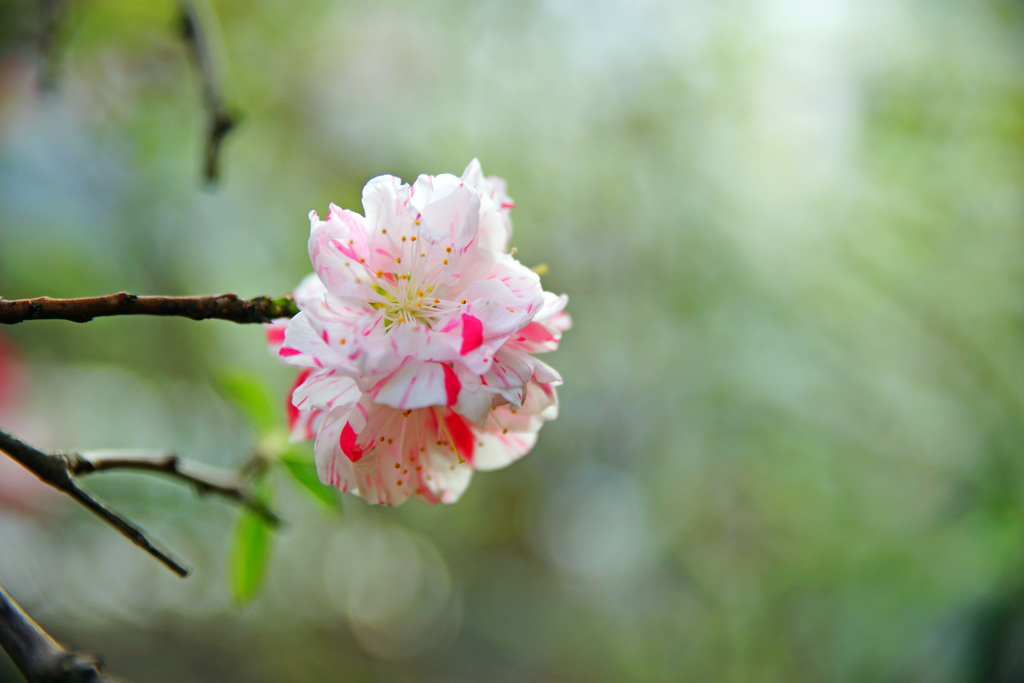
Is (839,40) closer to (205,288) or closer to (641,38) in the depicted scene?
(641,38)

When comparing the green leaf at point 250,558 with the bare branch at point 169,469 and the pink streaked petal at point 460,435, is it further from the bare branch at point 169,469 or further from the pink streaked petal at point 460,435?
the pink streaked petal at point 460,435

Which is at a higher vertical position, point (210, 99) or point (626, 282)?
point (626, 282)

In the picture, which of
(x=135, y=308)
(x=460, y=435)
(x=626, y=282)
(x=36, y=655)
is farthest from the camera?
(x=626, y=282)

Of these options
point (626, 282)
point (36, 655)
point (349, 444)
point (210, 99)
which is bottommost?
point (36, 655)

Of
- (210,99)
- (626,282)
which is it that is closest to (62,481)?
(210,99)

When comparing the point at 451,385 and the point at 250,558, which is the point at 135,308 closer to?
the point at 451,385

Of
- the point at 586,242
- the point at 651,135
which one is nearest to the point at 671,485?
the point at 586,242

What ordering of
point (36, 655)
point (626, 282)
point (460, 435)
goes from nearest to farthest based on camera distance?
point (36, 655) → point (460, 435) → point (626, 282)

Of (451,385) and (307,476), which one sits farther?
(307,476)
